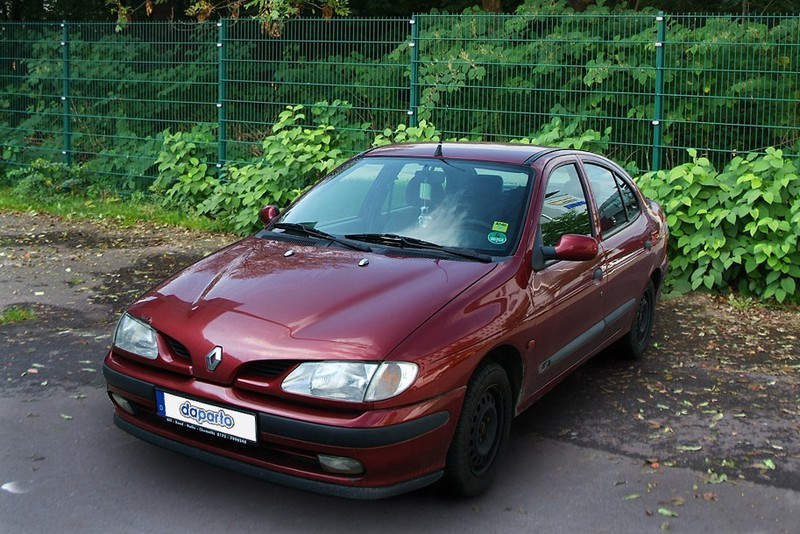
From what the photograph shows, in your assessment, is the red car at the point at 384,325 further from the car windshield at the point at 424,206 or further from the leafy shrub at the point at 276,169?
the leafy shrub at the point at 276,169

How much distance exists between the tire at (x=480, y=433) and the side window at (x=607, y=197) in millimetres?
1723

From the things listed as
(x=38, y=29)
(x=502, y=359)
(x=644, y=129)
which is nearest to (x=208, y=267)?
(x=502, y=359)

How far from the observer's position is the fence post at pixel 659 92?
9219mm

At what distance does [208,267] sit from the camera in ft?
16.0

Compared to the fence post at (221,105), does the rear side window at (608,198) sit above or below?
below

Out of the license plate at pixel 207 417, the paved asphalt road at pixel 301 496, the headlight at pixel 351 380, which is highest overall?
the headlight at pixel 351 380

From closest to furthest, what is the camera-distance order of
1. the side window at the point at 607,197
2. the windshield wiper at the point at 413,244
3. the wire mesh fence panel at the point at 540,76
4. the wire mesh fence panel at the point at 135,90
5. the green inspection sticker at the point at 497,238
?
the windshield wiper at the point at 413,244 → the green inspection sticker at the point at 497,238 → the side window at the point at 607,197 → the wire mesh fence panel at the point at 540,76 → the wire mesh fence panel at the point at 135,90

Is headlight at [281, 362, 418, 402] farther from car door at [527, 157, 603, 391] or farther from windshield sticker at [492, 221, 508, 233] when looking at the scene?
windshield sticker at [492, 221, 508, 233]

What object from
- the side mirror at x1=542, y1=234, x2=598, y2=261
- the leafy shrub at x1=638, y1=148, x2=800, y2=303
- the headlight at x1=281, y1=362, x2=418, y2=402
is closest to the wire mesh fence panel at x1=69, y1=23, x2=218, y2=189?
the leafy shrub at x1=638, y1=148, x2=800, y2=303

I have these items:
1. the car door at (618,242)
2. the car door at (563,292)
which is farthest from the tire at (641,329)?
the car door at (563,292)

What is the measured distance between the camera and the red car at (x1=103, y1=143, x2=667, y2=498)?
3.86 m

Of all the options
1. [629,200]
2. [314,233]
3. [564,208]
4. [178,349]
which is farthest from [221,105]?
[178,349]

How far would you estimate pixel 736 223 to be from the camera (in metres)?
8.42

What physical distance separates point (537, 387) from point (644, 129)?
518 cm
